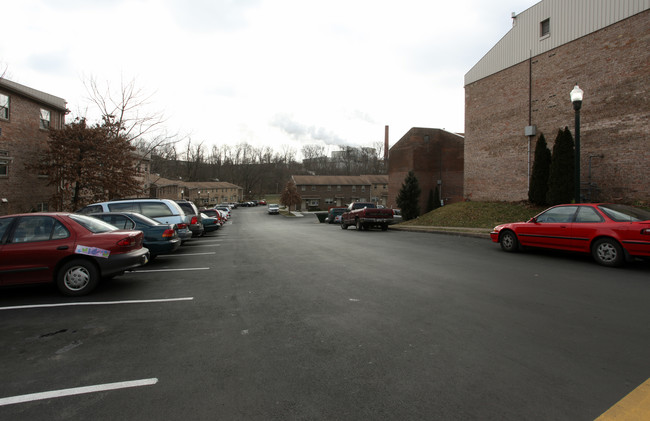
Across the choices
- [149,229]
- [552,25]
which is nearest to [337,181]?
[552,25]

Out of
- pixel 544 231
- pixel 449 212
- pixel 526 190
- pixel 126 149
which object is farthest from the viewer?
pixel 449 212

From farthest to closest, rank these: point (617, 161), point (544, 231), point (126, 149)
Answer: point (126, 149) → point (617, 161) → point (544, 231)

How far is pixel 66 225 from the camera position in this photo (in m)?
6.18

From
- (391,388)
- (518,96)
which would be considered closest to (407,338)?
(391,388)

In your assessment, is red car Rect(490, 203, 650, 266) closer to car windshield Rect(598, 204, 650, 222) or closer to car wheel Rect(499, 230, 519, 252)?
car windshield Rect(598, 204, 650, 222)

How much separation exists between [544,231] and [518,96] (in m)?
16.7

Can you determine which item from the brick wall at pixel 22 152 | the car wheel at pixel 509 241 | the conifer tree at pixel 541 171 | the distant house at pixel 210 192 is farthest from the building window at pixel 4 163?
the distant house at pixel 210 192

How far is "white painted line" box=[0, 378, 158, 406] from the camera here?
282 cm

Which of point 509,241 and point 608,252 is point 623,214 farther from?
point 509,241

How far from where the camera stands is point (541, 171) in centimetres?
1978

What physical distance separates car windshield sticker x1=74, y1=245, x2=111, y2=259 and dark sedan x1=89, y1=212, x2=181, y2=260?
3146mm

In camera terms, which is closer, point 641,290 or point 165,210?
point 641,290

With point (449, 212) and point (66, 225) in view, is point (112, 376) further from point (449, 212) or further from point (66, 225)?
point (449, 212)

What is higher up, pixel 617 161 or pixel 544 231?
pixel 617 161
